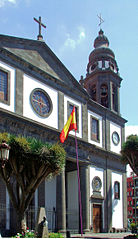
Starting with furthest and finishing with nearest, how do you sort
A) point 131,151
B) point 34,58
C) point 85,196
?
point 131,151, point 85,196, point 34,58

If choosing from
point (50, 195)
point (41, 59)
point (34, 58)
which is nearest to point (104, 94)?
point (41, 59)

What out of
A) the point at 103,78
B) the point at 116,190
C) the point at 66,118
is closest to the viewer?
the point at 66,118

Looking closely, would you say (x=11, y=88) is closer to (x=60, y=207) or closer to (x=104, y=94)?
(x=60, y=207)

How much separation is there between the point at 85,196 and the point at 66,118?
656 centimetres

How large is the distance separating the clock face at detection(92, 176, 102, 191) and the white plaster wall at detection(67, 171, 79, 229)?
5.60ft

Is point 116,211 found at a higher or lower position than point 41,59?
lower

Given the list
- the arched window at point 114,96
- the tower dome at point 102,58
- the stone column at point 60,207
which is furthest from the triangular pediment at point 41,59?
the stone column at point 60,207

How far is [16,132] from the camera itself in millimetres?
23016

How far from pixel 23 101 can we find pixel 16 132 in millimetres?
2657

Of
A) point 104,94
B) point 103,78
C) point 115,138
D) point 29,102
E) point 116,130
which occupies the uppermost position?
point 103,78

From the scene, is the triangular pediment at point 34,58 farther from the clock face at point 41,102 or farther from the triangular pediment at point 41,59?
the clock face at point 41,102

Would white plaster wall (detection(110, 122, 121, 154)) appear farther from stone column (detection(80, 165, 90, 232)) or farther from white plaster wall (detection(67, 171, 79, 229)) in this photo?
stone column (detection(80, 165, 90, 232))

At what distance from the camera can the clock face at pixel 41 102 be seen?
25709 millimetres

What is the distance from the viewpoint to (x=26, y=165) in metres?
16.8
